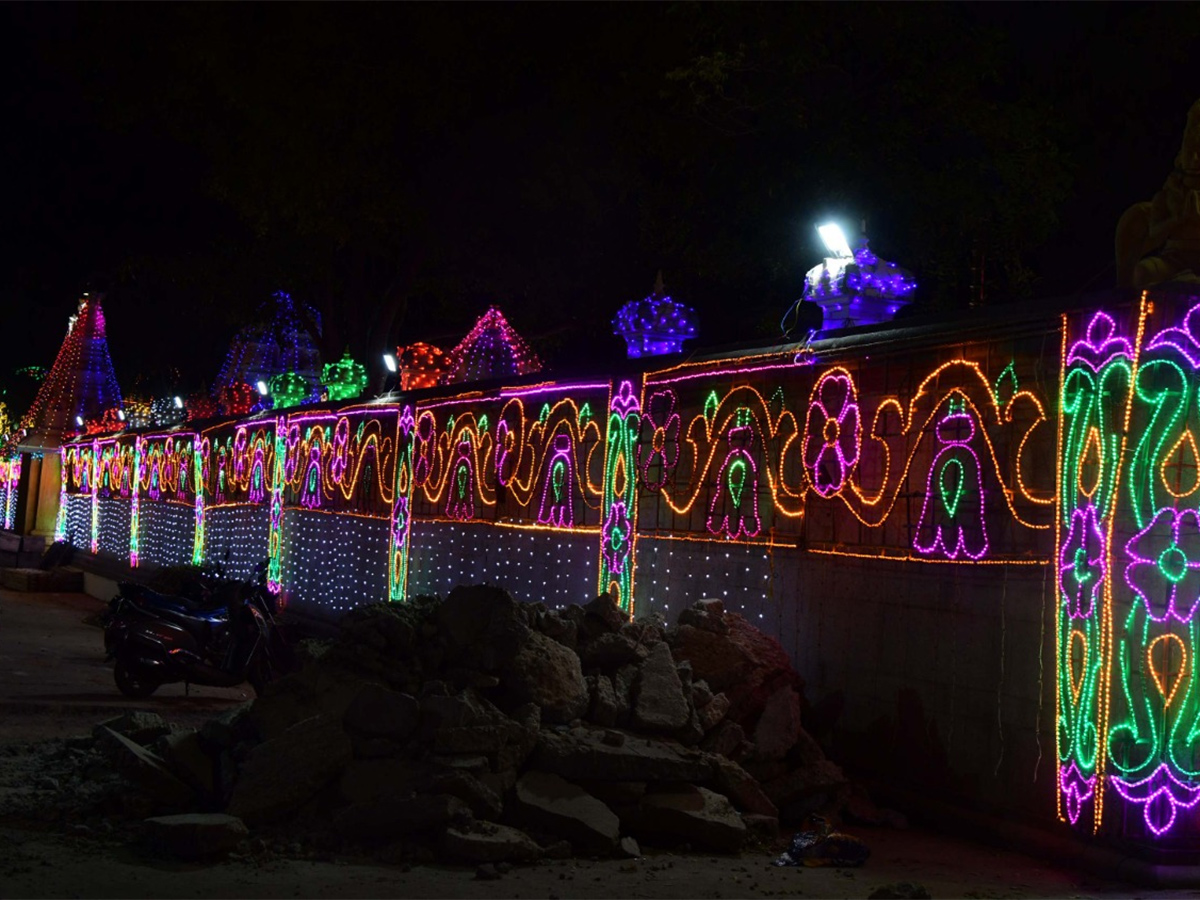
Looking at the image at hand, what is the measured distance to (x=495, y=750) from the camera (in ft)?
23.7

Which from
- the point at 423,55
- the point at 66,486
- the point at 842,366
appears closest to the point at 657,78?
the point at 423,55

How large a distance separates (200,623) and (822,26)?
11529 mm

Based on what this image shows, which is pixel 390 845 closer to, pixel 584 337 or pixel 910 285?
pixel 910 285

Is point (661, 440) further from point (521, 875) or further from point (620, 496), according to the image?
point (521, 875)

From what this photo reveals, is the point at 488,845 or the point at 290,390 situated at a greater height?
the point at 290,390

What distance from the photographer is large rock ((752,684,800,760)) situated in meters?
7.98

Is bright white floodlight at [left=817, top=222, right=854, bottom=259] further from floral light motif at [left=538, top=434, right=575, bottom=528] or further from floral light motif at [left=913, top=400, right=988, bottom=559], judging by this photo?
floral light motif at [left=538, top=434, right=575, bottom=528]

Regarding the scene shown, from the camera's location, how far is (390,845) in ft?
22.6

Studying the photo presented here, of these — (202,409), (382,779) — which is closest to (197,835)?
(382,779)

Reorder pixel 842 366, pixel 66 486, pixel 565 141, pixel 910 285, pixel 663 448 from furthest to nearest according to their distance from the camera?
pixel 66 486 < pixel 565 141 < pixel 663 448 < pixel 910 285 < pixel 842 366

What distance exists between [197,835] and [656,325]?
687 cm

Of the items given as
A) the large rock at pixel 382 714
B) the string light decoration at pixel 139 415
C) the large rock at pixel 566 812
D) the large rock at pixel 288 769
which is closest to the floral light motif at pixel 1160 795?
the large rock at pixel 566 812

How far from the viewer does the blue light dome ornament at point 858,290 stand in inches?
379

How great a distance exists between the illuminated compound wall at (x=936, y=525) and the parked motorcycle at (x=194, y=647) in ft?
8.16
